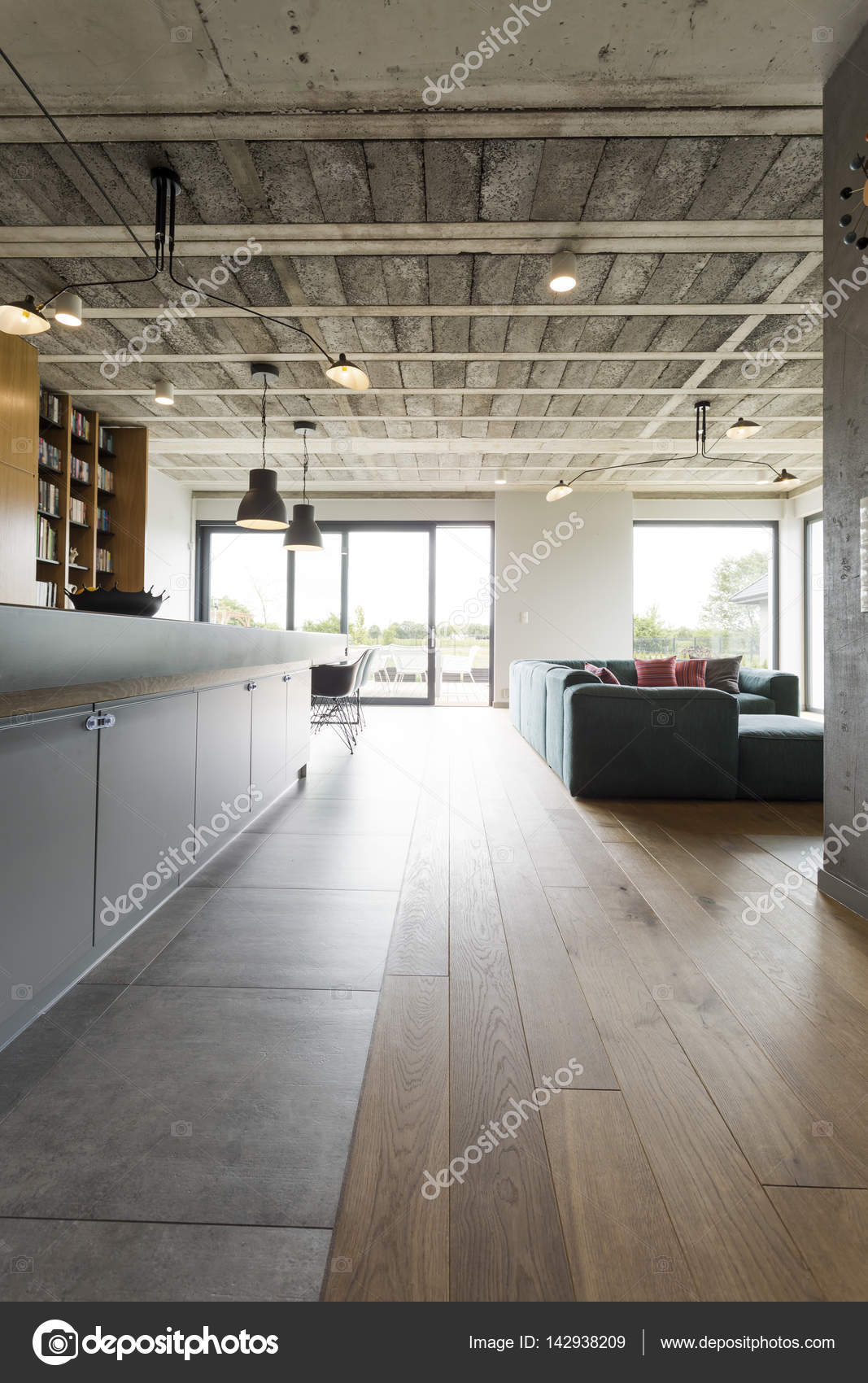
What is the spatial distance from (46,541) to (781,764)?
575 cm

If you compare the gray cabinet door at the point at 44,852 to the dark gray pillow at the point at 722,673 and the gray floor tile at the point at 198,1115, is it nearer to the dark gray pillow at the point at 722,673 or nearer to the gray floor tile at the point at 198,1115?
the gray floor tile at the point at 198,1115

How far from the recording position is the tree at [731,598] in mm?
9328

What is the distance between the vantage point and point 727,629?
9.34m

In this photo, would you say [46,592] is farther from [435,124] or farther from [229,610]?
[435,124]

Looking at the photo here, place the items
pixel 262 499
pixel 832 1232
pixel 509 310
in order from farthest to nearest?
pixel 262 499 → pixel 509 310 → pixel 832 1232

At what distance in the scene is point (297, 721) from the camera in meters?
4.01

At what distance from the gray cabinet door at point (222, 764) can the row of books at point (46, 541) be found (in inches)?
149

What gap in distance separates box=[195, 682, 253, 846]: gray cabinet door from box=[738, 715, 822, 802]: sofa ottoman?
108 inches

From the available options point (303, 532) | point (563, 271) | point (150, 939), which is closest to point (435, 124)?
point (563, 271)

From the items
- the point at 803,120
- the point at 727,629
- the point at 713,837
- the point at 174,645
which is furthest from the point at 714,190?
the point at 727,629
